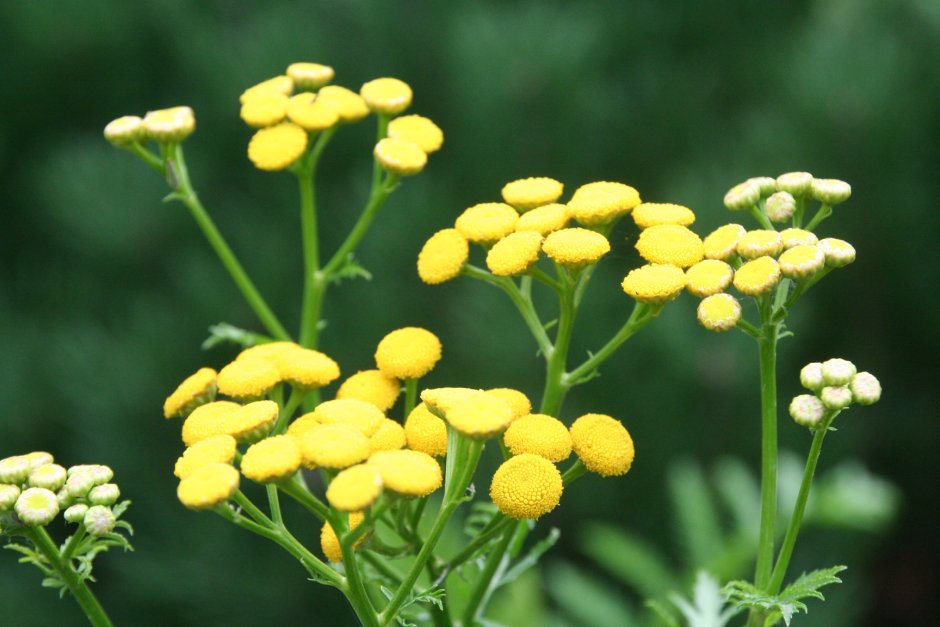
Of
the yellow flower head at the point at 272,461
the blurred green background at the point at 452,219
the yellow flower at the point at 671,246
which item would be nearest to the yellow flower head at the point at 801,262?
the yellow flower at the point at 671,246

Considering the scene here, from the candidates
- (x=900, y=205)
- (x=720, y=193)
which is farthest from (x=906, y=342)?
Result: (x=720, y=193)

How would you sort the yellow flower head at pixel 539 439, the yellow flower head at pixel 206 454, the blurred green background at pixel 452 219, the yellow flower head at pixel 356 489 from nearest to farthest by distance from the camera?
the yellow flower head at pixel 356 489 → the yellow flower head at pixel 206 454 → the yellow flower head at pixel 539 439 → the blurred green background at pixel 452 219

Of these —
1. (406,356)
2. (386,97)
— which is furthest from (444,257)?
(386,97)

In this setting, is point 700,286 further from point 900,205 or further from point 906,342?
point 906,342

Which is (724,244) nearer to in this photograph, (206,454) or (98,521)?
(206,454)

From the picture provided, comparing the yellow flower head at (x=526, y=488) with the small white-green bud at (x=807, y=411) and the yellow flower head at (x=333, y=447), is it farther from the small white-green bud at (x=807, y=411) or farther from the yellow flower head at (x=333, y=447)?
the small white-green bud at (x=807, y=411)
